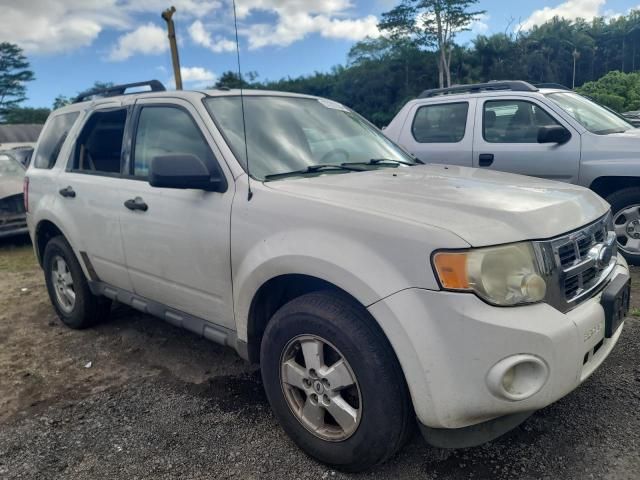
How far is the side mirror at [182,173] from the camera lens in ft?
8.63

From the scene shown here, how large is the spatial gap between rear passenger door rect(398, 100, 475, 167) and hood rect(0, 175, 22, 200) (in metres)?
5.93

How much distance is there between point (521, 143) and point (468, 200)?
3.91 meters

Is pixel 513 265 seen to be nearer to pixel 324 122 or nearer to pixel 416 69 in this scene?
pixel 324 122

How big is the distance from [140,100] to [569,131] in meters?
4.18

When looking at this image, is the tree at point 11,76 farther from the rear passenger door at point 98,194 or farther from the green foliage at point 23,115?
the rear passenger door at point 98,194

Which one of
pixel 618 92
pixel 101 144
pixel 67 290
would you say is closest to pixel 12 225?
pixel 67 290

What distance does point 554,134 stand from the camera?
5344 millimetres

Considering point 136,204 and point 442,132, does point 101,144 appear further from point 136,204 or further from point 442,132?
point 442,132

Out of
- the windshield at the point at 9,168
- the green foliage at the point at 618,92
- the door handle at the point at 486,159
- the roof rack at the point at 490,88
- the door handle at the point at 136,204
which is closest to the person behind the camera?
the door handle at the point at 136,204

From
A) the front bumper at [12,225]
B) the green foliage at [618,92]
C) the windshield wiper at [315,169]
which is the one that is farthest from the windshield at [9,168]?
the green foliage at [618,92]

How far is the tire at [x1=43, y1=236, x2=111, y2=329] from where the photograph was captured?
4172mm

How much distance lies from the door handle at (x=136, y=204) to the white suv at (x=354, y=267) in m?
0.01

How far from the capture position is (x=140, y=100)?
3.58 m

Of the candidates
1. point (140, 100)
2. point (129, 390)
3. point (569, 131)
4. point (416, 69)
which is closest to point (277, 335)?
point (129, 390)
